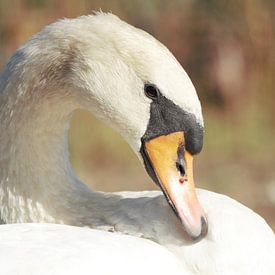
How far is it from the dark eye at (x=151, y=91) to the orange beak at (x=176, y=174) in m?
0.11

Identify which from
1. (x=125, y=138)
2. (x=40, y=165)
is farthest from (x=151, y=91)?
(x=40, y=165)

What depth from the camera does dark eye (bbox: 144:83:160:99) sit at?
108 inches

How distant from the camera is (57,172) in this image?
309 centimetres

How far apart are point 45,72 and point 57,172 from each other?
31cm

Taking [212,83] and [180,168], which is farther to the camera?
[212,83]

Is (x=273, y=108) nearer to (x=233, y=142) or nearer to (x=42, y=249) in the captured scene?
(x=233, y=142)

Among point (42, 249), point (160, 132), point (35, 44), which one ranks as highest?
point (35, 44)

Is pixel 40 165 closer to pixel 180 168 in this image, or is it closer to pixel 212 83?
pixel 180 168

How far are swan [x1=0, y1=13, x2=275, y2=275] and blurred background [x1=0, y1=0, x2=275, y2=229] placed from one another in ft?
9.28

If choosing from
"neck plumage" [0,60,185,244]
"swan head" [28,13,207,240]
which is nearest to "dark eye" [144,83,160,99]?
"swan head" [28,13,207,240]

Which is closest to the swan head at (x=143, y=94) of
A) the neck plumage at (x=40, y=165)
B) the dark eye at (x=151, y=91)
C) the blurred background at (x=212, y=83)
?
the dark eye at (x=151, y=91)

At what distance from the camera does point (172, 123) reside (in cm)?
275

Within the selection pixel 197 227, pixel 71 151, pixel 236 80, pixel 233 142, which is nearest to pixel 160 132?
pixel 197 227

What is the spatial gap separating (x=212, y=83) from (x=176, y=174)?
4.77 meters
